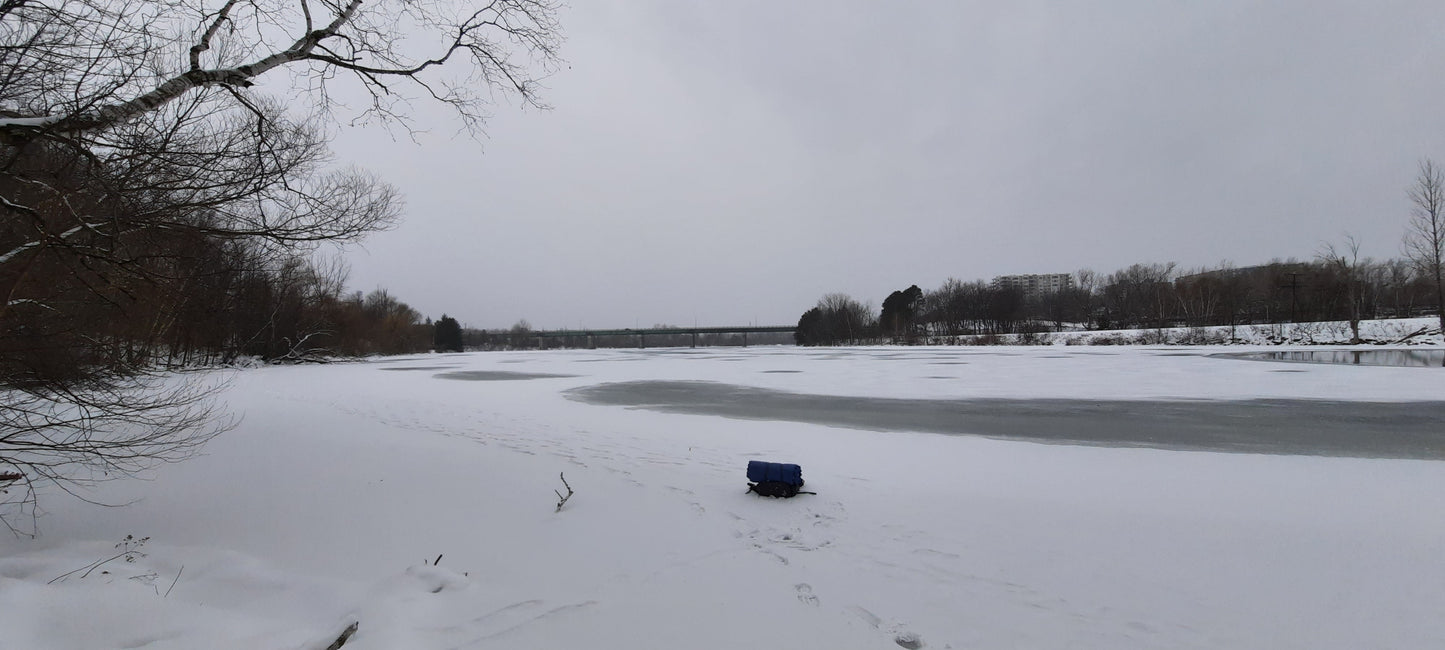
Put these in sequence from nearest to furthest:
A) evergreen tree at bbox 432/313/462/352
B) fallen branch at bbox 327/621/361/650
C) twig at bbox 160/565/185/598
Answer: fallen branch at bbox 327/621/361/650 → twig at bbox 160/565/185/598 → evergreen tree at bbox 432/313/462/352

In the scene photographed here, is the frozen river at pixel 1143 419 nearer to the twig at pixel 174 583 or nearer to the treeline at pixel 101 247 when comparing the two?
the treeline at pixel 101 247

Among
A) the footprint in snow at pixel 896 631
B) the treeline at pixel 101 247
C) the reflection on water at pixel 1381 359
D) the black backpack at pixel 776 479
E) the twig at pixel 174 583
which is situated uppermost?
the treeline at pixel 101 247

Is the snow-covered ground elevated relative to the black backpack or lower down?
lower down

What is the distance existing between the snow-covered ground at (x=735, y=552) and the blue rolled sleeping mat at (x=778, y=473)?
247 mm

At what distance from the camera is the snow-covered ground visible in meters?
3.39

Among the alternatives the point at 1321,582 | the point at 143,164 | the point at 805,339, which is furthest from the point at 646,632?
the point at 805,339

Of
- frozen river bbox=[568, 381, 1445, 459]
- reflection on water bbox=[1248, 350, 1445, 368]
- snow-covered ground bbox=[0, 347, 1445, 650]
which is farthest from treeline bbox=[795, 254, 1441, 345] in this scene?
snow-covered ground bbox=[0, 347, 1445, 650]

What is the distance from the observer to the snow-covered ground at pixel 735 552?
3.39 metres

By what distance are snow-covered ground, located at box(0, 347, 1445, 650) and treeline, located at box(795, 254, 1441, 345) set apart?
5154 cm

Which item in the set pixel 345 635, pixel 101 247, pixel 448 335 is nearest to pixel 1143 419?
pixel 345 635

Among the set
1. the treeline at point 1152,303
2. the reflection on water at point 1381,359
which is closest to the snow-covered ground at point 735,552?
the reflection on water at point 1381,359

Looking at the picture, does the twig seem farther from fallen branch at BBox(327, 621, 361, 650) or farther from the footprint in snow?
the footprint in snow

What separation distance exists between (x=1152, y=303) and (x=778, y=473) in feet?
265

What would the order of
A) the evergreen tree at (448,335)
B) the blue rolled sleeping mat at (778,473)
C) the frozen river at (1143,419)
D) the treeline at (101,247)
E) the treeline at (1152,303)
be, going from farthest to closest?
the evergreen tree at (448,335), the treeline at (1152,303), the frozen river at (1143,419), the blue rolled sleeping mat at (778,473), the treeline at (101,247)
